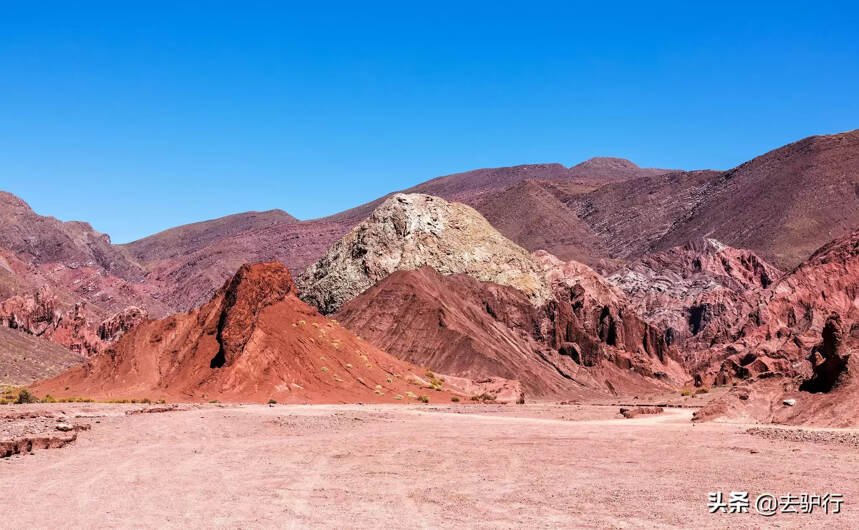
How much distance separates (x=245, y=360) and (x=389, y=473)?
20.3 meters

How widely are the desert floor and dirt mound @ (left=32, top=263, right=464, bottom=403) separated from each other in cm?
648

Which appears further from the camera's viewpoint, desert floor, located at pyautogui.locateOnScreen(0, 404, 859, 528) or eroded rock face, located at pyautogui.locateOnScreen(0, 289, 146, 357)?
eroded rock face, located at pyautogui.locateOnScreen(0, 289, 146, 357)

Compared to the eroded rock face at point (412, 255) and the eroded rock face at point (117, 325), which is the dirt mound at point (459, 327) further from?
the eroded rock face at point (117, 325)

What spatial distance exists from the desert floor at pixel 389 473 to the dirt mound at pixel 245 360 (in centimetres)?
648

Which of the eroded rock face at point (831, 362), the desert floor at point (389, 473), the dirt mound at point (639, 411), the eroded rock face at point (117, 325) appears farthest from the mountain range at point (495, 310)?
the desert floor at point (389, 473)

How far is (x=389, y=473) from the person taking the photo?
67.7 feet

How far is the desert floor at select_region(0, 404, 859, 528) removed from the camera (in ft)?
51.4

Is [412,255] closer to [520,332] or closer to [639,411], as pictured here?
[520,332]

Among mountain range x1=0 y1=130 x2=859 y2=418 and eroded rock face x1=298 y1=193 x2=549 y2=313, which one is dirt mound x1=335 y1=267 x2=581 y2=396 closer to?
mountain range x1=0 y1=130 x2=859 y2=418

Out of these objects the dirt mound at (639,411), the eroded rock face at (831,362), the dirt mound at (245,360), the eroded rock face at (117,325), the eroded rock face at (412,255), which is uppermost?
the eroded rock face at (412,255)

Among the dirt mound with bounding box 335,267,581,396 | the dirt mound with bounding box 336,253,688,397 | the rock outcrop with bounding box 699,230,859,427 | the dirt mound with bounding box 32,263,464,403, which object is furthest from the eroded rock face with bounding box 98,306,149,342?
the rock outcrop with bounding box 699,230,859,427

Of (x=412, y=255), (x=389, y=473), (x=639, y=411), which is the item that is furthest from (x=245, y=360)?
(x=412, y=255)

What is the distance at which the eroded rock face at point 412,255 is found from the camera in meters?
79.1

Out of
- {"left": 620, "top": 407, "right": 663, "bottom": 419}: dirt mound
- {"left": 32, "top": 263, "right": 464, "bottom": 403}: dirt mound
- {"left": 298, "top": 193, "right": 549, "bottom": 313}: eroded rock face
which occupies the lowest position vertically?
{"left": 620, "top": 407, "right": 663, "bottom": 419}: dirt mound
